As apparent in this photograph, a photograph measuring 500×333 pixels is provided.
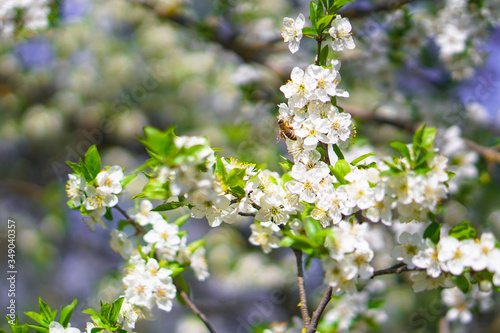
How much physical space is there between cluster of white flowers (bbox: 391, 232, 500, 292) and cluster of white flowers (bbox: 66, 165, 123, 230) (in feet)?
2.37

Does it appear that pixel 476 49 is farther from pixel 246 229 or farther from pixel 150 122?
pixel 150 122

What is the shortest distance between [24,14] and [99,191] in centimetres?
137

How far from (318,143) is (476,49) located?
1.71m

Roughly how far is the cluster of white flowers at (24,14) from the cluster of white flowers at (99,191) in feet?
4.10

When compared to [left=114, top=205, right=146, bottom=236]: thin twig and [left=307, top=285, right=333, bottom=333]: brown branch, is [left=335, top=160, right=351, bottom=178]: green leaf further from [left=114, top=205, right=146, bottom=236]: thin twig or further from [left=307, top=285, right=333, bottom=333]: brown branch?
[left=114, top=205, right=146, bottom=236]: thin twig

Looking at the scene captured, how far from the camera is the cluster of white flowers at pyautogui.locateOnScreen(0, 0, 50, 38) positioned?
205cm

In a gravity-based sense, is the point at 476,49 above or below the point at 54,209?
above

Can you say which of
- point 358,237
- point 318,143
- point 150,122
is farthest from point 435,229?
point 150,122

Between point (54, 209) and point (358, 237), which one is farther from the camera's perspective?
point (54, 209)

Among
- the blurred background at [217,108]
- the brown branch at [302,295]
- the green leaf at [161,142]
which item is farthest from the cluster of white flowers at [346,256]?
the blurred background at [217,108]

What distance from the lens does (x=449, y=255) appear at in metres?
0.96

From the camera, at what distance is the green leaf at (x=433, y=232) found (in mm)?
993

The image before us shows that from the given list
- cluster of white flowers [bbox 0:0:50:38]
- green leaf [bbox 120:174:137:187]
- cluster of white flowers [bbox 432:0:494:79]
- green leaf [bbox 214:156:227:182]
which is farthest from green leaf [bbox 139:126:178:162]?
cluster of white flowers [bbox 432:0:494:79]

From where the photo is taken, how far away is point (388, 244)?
2957 millimetres
